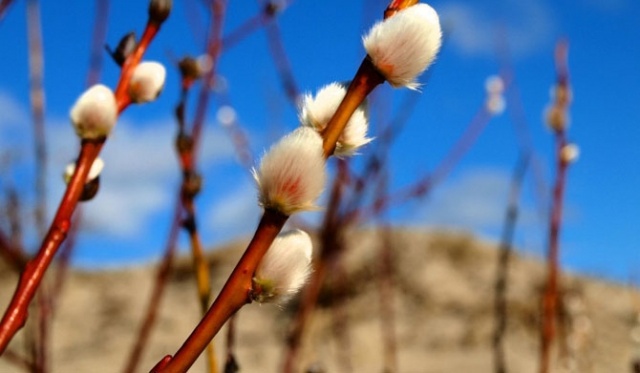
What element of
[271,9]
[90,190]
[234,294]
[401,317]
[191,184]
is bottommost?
[234,294]

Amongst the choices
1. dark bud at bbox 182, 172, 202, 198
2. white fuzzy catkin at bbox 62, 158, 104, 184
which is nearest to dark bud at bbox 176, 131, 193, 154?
dark bud at bbox 182, 172, 202, 198

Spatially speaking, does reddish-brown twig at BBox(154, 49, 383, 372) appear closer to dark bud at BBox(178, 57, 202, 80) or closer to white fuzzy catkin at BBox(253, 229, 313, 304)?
white fuzzy catkin at BBox(253, 229, 313, 304)

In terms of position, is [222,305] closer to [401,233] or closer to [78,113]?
[78,113]

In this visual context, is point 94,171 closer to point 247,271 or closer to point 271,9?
point 247,271

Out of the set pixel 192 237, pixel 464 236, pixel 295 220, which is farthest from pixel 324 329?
pixel 192 237

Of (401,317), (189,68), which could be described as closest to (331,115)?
(189,68)
